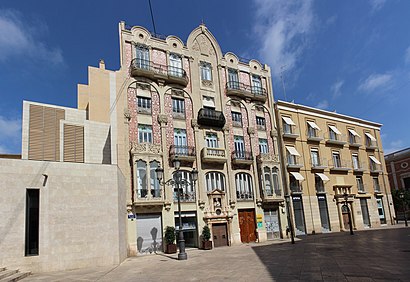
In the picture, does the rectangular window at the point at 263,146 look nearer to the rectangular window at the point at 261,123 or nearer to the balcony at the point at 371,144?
the rectangular window at the point at 261,123

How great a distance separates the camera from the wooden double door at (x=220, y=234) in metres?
23.9

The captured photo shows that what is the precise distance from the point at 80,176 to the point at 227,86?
16600mm

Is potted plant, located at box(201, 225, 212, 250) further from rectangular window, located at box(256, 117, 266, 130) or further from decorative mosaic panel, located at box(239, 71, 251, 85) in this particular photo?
decorative mosaic panel, located at box(239, 71, 251, 85)

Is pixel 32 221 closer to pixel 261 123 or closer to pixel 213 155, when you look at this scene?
pixel 213 155

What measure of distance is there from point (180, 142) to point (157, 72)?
582 cm

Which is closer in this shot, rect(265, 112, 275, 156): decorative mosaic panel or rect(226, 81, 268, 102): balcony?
rect(226, 81, 268, 102): balcony

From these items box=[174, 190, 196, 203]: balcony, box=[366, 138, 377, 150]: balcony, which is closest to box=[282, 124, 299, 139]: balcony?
box=[174, 190, 196, 203]: balcony

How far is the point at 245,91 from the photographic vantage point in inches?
1137

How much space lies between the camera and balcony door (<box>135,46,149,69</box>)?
78.8 feet

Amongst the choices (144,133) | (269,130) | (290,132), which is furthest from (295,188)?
(144,133)

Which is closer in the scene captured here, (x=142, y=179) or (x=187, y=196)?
(x=142, y=179)

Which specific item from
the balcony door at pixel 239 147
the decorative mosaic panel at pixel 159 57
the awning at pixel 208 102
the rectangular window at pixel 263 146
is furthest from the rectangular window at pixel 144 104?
the rectangular window at pixel 263 146

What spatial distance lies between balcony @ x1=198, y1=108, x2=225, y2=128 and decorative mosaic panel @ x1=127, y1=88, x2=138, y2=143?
5309 mm

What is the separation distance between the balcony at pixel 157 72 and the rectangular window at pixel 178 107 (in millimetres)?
1470
